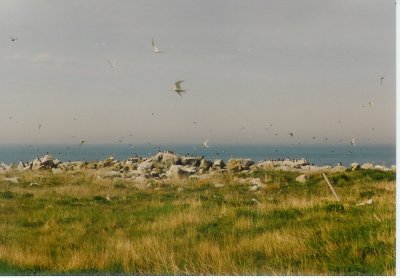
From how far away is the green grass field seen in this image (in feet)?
30.8

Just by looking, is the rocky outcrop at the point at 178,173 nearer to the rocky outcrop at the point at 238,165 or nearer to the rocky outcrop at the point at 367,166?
the rocky outcrop at the point at 238,165

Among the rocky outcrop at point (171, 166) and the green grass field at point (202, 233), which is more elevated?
the rocky outcrop at point (171, 166)

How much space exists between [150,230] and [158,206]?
271 cm

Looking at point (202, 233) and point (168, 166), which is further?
point (168, 166)

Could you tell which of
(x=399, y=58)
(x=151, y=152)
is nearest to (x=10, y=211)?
(x=399, y=58)

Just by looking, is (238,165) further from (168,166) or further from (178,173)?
(168,166)

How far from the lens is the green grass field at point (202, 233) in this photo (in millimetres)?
9391

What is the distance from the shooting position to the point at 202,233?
11344 millimetres

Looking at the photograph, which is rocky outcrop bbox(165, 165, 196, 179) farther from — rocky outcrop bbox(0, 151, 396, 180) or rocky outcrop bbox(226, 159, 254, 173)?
rocky outcrop bbox(226, 159, 254, 173)

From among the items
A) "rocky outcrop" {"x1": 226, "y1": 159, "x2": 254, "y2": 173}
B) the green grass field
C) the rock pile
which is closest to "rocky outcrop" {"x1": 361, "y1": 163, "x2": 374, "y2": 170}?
the rock pile

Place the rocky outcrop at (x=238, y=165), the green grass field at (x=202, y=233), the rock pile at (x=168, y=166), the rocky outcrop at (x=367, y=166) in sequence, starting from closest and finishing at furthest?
1. the green grass field at (x=202, y=233)
2. the rocky outcrop at (x=367, y=166)
3. the rock pile at (x=168, y=166)
4. the rocky outcrop at (x=238, y=165)

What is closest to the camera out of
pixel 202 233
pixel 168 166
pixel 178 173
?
pixel 202 233

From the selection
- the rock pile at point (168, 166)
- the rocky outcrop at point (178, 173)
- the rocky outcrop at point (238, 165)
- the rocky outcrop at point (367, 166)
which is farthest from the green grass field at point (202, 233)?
the rocky outcrop at point (238, 165)

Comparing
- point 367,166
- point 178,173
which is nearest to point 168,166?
point 178,173
